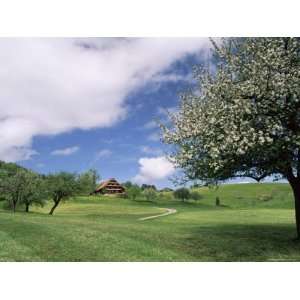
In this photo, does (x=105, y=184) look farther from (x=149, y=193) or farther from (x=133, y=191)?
(x=149, y=193)

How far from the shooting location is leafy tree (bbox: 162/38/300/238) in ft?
62.5

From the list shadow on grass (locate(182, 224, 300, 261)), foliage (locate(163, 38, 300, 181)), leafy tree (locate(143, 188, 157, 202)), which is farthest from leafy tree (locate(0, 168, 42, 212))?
foliage (locate(163, 38, 300, 181))

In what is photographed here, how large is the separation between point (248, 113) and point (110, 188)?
1427 centimetres

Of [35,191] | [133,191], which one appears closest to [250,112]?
[133,191]

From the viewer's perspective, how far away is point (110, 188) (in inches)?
1230

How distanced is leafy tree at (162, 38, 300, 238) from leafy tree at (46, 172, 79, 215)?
2276 centimetres

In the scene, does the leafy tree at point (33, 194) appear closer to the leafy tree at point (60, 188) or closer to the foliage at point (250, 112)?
the leafy tree at point (60, 188)

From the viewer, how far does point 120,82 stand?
2230cm

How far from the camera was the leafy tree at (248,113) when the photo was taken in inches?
750

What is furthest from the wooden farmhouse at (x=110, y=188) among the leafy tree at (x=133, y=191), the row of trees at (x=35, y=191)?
the row of trees at (x=35, y=191)

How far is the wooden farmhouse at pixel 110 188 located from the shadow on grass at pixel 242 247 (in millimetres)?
5815
